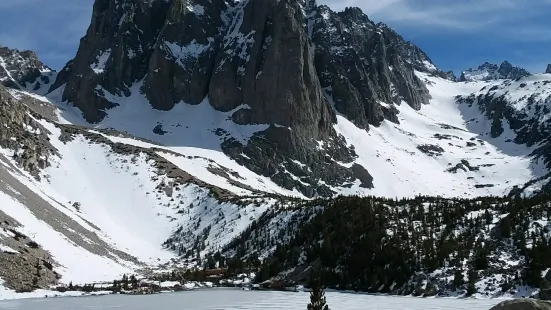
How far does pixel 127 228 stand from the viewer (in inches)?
3588

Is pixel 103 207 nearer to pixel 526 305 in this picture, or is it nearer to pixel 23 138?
pixel 23 138

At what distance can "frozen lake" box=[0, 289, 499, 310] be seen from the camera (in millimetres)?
33312

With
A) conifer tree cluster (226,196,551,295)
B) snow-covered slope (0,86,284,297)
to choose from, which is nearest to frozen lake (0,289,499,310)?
conifer tree cluster (226,196,551,295)

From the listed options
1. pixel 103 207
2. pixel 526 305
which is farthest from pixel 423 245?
pixel 103 207

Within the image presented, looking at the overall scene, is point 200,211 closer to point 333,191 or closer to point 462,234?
point 462,234

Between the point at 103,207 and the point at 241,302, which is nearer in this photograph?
the point at 241,302

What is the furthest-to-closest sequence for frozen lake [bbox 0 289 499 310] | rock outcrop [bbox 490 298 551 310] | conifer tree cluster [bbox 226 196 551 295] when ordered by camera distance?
conifer tree cluster [bbox 226 196 551 295]
frozen lake [bbox 0 289 499 310]
rock outcrop [bbox 490 298 551 310]

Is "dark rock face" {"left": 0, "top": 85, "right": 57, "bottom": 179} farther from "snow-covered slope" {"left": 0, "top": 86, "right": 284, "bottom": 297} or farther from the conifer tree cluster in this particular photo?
the conifer tree cluster

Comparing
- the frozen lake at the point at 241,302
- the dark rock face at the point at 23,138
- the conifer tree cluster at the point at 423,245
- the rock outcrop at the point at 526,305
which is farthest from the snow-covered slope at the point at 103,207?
the rock outcrop at the point at 526,305

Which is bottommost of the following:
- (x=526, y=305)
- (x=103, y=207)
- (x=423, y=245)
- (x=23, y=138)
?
(x=526, y=305)

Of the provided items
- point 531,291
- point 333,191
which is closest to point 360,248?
point 531,291

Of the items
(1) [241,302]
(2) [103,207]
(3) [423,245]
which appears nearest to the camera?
(1) [241,302]

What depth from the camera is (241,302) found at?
35.8 metres

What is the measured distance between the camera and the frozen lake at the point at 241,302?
1312 inches
